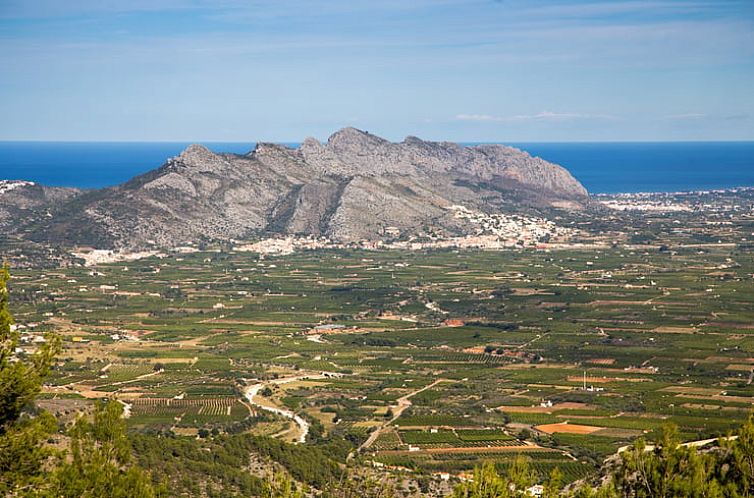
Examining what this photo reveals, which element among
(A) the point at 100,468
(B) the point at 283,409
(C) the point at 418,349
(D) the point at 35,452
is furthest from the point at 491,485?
(C) the point at 418,349

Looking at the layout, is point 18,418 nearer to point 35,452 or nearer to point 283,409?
point 35,452

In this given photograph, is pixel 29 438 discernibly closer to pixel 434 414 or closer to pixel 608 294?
pixel 434 414

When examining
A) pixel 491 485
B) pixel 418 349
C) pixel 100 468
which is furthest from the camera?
pixel 418 349

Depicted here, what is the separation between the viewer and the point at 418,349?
121062 mm

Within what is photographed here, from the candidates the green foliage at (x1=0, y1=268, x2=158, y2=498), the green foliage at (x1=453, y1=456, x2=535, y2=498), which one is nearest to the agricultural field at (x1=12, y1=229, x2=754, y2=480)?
the green foliage at (x1=453, y1=456, x2=535, y2=498)

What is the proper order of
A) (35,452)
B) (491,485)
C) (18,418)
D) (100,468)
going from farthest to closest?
(100,468) → (491,485) → (18,418) → (35,452)

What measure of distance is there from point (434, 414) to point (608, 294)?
65014 millimetres

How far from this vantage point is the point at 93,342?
404 feet

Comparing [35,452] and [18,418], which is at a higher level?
[18,418]

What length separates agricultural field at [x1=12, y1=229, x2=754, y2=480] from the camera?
8762 cm

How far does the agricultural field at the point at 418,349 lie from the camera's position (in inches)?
3450

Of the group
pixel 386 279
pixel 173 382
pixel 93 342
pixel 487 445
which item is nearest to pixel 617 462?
pixel 487 445

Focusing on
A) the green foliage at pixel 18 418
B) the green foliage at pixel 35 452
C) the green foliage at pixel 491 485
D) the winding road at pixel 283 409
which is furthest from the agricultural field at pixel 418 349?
the green foliage at pixel 18 418

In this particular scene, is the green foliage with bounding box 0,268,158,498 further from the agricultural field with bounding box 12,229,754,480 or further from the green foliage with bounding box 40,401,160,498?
the agricultural field with bounding box 12,229,754,480
